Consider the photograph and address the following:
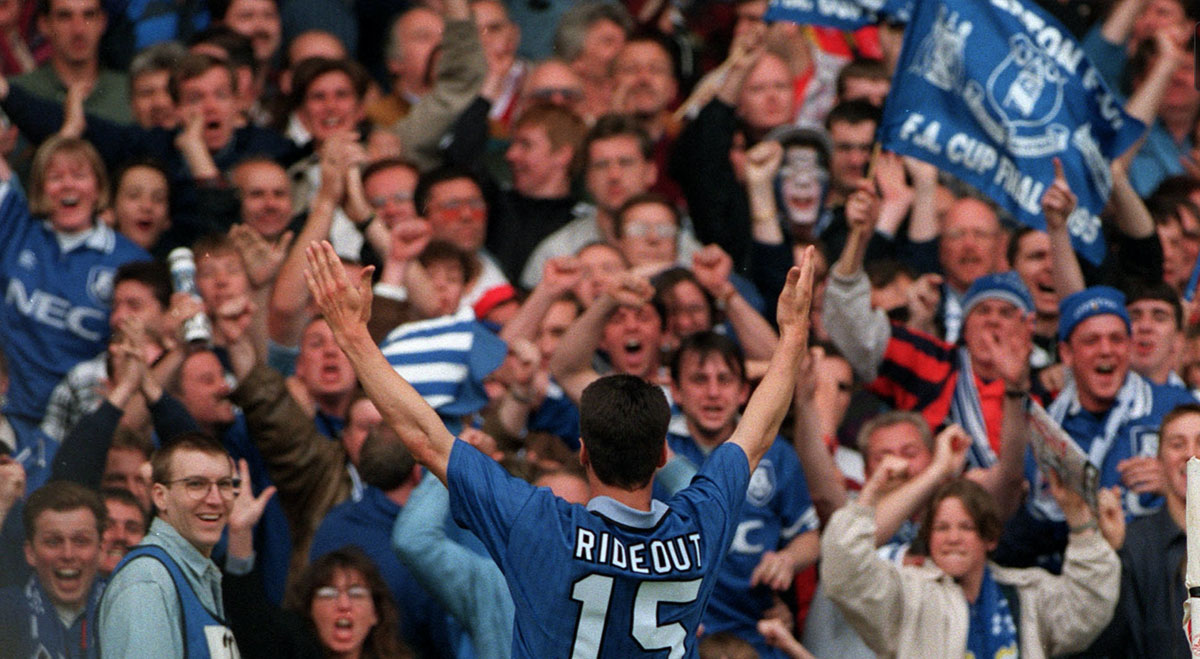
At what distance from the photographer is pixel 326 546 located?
27.9 ft

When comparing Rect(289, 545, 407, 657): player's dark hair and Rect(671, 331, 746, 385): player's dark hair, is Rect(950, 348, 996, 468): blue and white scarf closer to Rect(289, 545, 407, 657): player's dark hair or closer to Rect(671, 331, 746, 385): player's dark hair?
Rect(671, 331, 746, 385): player's dark hair

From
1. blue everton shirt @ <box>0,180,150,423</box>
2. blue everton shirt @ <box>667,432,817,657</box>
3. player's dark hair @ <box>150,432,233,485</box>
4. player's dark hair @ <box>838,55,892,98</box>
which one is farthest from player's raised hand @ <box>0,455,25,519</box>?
player's dark hair @ <box>838,55,892,98</box>

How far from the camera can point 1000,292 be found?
33.2 feet

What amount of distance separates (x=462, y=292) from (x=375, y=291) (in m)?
0.56

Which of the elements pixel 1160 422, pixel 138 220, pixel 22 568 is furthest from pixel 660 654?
pixel 138 220

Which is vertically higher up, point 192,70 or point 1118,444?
point 192,70

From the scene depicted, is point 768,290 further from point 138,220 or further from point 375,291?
point 138,220

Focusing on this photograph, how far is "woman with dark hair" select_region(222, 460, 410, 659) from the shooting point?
8023mm

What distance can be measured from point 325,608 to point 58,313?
241 centimetres

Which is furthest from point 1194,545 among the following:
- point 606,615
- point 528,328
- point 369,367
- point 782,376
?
point 528,328

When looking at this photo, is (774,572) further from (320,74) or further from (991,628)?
(320,74)

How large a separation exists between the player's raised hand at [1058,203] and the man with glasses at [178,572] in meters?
4.18

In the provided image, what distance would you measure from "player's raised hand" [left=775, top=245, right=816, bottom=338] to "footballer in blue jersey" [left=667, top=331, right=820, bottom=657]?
8.19ft

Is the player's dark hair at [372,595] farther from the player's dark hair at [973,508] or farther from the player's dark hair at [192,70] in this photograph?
the player's dark hair at [192,70]
